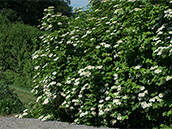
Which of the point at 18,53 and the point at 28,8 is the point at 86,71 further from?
the point at 28,8

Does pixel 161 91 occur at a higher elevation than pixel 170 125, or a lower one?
higher

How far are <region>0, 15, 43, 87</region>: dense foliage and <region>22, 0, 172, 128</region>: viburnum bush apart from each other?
13.3 ft

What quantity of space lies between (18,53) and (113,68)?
629 cm

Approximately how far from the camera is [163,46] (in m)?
3.54

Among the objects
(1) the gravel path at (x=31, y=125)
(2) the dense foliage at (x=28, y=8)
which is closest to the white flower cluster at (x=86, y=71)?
(1) the gravel path at (x=31, y=125)

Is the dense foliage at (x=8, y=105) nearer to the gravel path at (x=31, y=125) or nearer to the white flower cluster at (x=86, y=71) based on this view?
the gravel path at (x=31, y=125)

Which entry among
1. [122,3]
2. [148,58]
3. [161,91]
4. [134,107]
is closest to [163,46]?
[148,58]

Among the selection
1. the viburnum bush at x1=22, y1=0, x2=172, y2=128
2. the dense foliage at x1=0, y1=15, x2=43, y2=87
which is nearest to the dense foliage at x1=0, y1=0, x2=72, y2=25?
the dense foliage at x1=0, y1=15, x2=43, y2=87

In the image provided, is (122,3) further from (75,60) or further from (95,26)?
(75,60)

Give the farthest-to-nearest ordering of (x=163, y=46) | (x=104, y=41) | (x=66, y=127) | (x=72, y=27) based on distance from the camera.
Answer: (x=72, y=27) → (x=104, y=41) → (x=66, y=127) → (x=163, y=46)

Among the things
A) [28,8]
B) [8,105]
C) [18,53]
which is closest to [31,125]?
[8,105]

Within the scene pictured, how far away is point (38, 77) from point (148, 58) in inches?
94.7

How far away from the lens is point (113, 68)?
12.9 feet

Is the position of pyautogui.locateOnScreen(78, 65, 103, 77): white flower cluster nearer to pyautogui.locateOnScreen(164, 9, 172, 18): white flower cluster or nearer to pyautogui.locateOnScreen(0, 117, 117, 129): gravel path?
pyautogui.locateOnScreen(0, 117, 117, 129): gravel path
